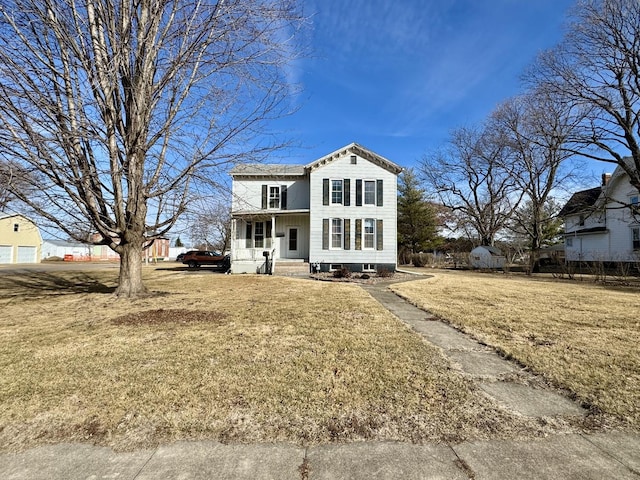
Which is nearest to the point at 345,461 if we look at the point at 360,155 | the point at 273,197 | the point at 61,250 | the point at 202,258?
the point at 360,155

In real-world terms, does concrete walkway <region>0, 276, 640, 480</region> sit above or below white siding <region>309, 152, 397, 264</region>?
below

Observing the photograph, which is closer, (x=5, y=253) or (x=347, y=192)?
(x=347, y=192)

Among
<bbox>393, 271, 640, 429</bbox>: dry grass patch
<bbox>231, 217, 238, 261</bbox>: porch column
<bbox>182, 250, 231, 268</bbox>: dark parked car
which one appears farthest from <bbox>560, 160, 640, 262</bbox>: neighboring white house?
<bbox>182, 250, 231, 268</bbox>: dark parked car

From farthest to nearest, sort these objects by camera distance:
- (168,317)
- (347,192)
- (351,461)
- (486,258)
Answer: (486,258) < (347,192) < (168,317) < (351,461)

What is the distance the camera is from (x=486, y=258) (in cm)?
2759

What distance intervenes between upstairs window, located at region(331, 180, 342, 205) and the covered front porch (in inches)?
73.7

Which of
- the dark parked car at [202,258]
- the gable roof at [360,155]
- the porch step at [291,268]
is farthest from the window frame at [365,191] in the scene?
the dark parked car at [202,258]

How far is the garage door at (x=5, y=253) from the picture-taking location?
37094 millimetres

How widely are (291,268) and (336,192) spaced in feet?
17.5

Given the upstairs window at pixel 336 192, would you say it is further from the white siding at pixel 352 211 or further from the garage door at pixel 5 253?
the garage door at pixel 5 253

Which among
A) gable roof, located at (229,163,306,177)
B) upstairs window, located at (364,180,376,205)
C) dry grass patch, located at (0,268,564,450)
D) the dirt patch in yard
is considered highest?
gable roof, located at (229,163,306,177)

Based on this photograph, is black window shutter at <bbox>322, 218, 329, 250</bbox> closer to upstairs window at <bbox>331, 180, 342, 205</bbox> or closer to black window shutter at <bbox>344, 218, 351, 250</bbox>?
black window shutter at <bbox>344, 218, 351, 250</bbox>

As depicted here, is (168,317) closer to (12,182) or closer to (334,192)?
(12,182)

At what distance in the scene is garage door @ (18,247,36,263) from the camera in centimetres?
3916
